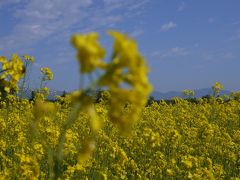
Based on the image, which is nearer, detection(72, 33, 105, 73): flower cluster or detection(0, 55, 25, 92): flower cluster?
detection(72, 33, 105, 73): flower cluster

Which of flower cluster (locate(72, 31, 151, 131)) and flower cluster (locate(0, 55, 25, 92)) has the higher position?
flower cluster (locate(0, 55, 25, 92))

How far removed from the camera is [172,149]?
8.36 metres

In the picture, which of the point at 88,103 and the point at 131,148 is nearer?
the point at 88,103

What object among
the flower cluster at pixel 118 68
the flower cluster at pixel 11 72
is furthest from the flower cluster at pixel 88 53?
the flower cluster at pixel 11 72

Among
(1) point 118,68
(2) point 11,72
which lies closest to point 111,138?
(2) point 11,72

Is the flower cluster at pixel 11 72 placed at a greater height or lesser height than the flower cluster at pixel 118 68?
greater

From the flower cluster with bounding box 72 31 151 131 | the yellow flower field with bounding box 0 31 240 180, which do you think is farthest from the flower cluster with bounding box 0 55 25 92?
the flower cluster with bounding box 72 31 151 131

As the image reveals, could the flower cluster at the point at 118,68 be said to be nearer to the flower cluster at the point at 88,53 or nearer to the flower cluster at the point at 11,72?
the flower cluster at the point at 88,53

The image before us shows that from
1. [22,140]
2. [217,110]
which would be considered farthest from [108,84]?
[217,110]

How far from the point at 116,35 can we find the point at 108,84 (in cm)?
17

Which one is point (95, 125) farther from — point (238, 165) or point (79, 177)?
point (238, 165)

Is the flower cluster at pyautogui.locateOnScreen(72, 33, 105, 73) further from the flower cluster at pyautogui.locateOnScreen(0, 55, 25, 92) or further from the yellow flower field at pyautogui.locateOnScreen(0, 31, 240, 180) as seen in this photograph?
the flower cluster at pyautogui.locateOnScreen(0, 55, 25, 92)

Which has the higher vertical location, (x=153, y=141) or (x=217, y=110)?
(x=217, y=110)

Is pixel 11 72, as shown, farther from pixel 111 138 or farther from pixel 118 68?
pixel 111 138
